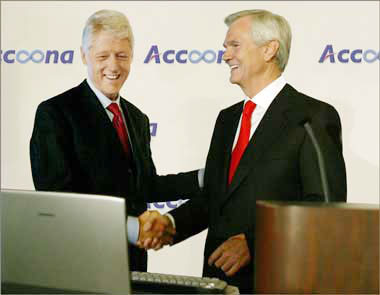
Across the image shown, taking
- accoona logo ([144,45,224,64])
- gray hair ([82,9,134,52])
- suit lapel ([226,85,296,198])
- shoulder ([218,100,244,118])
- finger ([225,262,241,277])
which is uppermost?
gray hair ([82,9,134,52])

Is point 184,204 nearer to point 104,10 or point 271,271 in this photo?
point 104,10

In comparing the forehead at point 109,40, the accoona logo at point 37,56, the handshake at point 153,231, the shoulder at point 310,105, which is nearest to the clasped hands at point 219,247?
the handshake at point 153,231

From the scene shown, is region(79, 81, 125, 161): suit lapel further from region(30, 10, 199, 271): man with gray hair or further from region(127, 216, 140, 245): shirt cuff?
region(127, 216, 140, 245): shirt cuff

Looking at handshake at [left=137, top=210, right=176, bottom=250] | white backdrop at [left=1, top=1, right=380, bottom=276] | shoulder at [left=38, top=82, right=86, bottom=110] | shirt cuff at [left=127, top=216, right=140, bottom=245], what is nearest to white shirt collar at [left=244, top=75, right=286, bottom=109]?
white backdrop at [left=1, top=1, right=380, bottom=276]

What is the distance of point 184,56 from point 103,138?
601 millimetres

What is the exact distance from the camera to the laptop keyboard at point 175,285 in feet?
5.09

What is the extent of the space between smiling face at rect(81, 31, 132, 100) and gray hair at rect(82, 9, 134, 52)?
0.03 m

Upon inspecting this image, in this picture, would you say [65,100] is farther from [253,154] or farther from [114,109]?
[253,154]

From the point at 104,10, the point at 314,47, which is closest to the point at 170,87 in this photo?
the point at 104,10

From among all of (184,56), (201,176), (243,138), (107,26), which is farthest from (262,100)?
(107,26)

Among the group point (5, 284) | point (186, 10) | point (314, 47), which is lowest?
point (5, 284)

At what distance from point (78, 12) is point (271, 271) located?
225cm

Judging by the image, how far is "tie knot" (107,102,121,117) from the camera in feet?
9.86

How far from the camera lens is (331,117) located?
2715mm
